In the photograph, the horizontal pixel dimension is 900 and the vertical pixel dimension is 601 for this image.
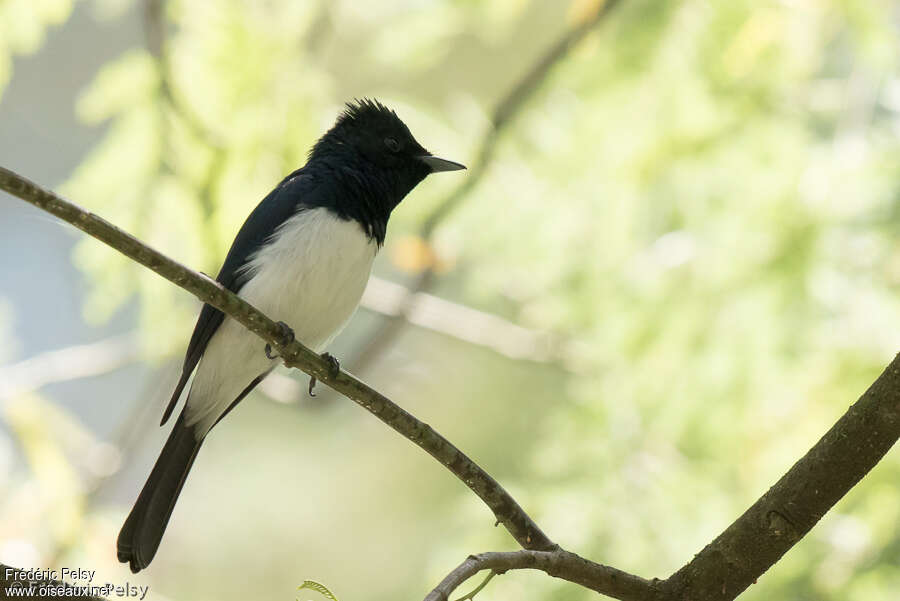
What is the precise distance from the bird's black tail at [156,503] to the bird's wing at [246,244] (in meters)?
0.19

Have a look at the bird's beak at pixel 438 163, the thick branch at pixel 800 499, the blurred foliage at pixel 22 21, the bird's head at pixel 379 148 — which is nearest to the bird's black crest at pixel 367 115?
the bird's head at pixel 379 148

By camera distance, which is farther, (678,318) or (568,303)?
(568,303)

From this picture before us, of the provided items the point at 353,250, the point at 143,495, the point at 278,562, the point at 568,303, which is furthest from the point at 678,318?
the point at 278,562

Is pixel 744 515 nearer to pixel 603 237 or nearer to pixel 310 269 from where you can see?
pixel 310 269

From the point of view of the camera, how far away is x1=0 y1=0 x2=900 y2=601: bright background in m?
4.68

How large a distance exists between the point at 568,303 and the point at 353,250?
185cm

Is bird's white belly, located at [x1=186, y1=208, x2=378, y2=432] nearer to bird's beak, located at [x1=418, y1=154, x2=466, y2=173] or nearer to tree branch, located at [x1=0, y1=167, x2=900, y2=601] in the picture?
bird's beak, located at [x1=418, y1=154, x2=466, y2=173]

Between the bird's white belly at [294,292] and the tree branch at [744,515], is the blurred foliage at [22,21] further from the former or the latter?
the tree branch at [744,515]

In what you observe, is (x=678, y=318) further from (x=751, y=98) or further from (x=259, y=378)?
(x=259, y=378)

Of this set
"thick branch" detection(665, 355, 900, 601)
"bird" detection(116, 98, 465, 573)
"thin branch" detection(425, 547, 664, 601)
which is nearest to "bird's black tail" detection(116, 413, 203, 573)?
"bird" detection(116, 98, 465, 573)

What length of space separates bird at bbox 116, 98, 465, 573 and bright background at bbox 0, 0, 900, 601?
0.93m

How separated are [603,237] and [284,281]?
201 cm

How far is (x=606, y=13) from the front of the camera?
16.7 feet

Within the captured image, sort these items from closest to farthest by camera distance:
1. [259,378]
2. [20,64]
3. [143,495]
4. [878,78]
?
[143,495] → [259,378] → [878,78] → [20,64]
